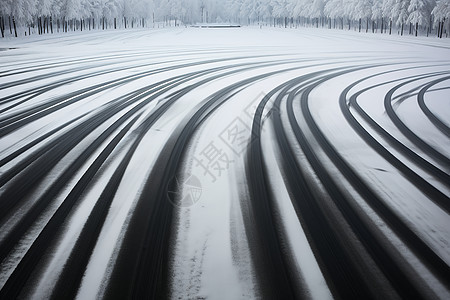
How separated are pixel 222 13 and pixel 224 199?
167615 millimetres

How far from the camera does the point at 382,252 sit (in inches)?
148

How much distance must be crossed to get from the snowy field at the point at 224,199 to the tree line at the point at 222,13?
47402 millimetres

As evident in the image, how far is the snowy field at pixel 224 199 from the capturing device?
3355 mm

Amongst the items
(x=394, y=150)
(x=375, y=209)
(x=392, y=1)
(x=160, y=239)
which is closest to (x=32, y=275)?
(x=160, y=239)

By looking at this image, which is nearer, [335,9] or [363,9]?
[363,9]

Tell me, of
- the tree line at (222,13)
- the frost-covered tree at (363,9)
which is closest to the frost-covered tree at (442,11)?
the tree line at (222,13)

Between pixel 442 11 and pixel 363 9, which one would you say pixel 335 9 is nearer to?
pixel 363 9

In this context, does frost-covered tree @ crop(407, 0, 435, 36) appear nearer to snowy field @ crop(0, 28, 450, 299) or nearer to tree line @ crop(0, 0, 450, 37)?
tree line @ crop(0, 0, 450, 37)

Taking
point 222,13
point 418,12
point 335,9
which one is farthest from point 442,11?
point 222,13

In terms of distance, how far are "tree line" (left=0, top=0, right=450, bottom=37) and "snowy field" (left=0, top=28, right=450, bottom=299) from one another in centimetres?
4740

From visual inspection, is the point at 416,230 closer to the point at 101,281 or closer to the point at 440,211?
the point at 440,211

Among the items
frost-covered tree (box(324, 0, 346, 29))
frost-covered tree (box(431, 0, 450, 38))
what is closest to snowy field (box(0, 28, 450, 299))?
frost-covered tree (box(431, 0, 450, 38))

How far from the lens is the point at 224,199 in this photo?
493 cm

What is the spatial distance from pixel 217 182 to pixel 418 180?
320 centimetres
